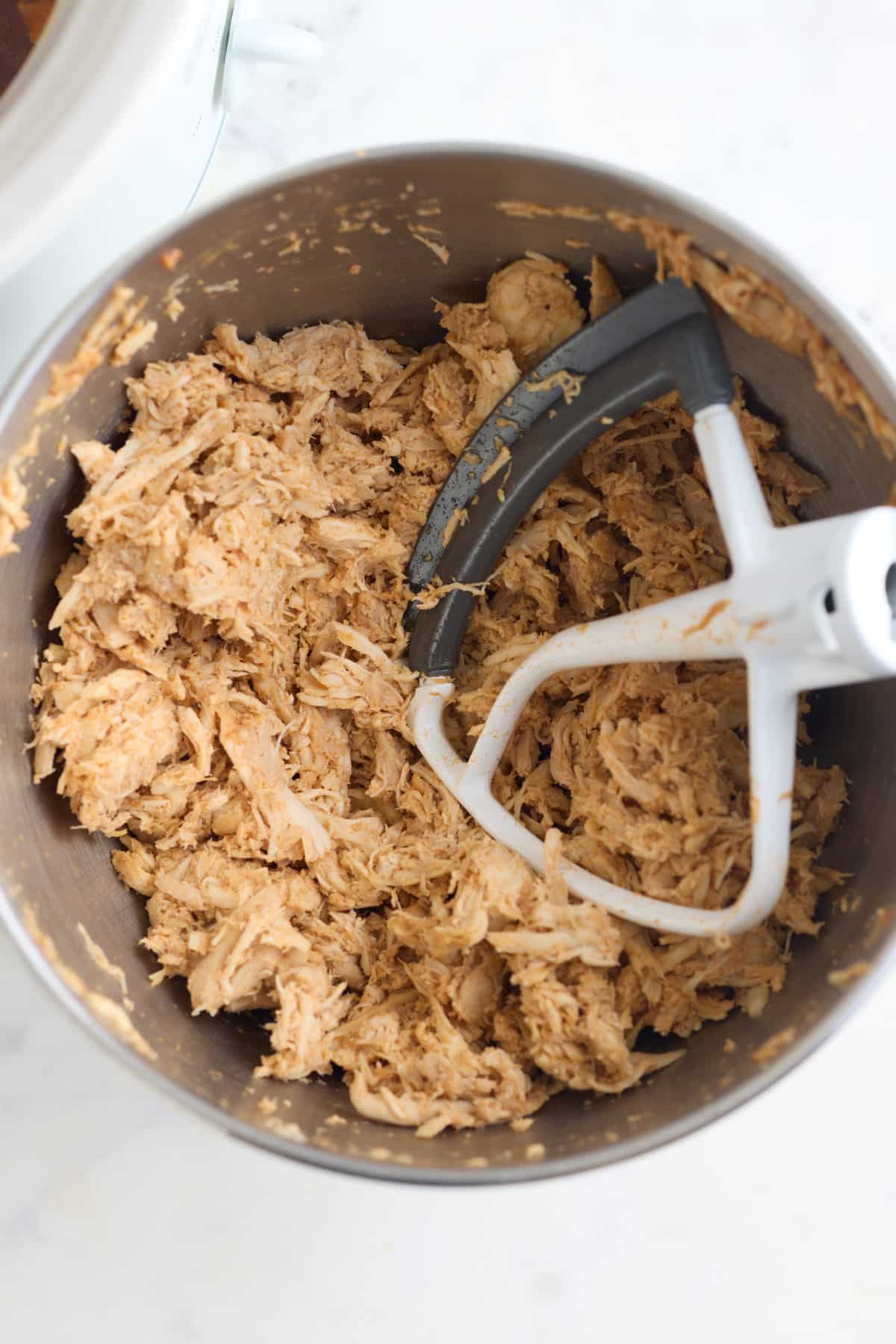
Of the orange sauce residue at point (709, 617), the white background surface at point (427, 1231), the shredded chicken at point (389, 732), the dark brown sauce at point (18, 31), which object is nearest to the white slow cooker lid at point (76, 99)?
the dark brown sauce at point (18, 31)

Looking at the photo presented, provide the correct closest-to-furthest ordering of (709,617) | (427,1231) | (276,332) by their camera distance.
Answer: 1. (709,617)
2. (276,332)
3. (427,1231)

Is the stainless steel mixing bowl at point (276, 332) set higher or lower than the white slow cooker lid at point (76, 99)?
lower

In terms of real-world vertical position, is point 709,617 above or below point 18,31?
below

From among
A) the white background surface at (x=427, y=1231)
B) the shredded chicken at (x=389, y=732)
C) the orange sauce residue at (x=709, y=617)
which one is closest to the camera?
the orange sauce residue at (x=709, y=617)

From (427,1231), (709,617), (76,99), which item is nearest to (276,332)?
(76,99)

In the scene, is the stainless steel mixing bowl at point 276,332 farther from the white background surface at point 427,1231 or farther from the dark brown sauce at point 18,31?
the white background surface at point 427,1231

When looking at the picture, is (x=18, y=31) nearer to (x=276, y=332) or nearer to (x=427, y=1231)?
(x=276, y=332)

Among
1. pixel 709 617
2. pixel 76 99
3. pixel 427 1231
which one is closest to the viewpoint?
pixel 76 99
